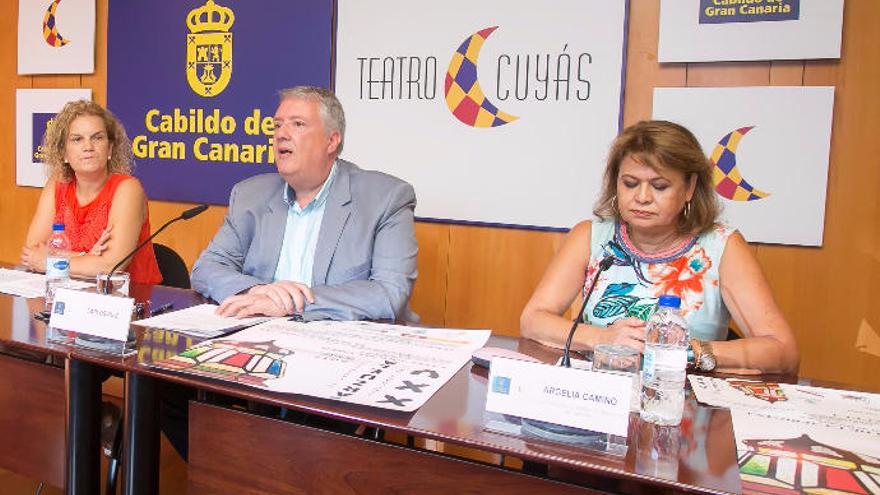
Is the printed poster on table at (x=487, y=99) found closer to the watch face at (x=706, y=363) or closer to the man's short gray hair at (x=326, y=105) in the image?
the man's short gray hair at (x=326, y=105)

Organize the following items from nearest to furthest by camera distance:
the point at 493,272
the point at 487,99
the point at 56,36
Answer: the point at 487,99, the point at 493,272, the point at 56,36

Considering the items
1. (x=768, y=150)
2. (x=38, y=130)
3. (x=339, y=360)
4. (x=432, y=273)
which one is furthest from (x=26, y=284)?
(x=38, y=130)

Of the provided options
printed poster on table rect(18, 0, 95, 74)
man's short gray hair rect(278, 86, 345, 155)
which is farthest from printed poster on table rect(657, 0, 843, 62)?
printed poster on table rect(18, 0, 95, 74)

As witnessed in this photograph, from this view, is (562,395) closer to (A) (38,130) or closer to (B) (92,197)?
(B) (92,197)

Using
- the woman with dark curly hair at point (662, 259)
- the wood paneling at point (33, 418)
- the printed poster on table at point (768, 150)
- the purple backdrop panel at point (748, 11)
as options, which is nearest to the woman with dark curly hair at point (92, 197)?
the wood paneling at point (33, 418)

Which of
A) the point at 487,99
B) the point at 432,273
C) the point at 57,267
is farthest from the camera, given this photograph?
the point at 432,273

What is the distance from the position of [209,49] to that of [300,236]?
1.95 metres

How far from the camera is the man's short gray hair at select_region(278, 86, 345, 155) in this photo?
7.20 ft

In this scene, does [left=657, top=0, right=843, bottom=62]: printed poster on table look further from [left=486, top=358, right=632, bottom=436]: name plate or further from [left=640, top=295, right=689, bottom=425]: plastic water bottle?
[left=486, top=358, right=632, bottom=436]: name plate

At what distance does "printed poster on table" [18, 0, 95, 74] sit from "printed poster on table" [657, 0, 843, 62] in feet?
10.8

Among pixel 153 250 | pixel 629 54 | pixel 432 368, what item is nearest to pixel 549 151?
pixel 629 54

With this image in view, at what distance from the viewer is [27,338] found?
1380mm

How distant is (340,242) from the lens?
2.05m

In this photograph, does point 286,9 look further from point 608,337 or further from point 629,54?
point 608,337
